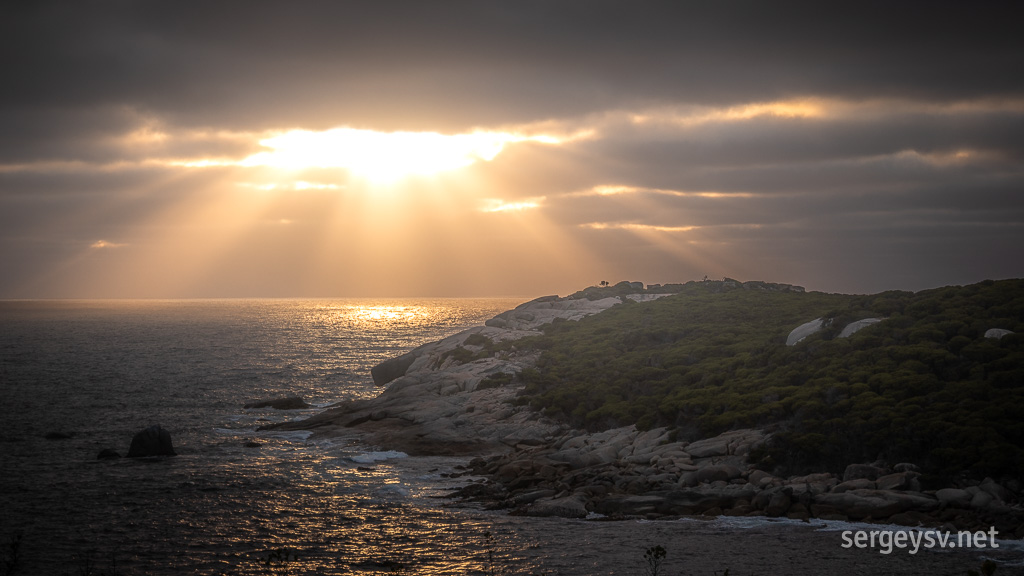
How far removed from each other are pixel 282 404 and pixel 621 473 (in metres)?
41.1

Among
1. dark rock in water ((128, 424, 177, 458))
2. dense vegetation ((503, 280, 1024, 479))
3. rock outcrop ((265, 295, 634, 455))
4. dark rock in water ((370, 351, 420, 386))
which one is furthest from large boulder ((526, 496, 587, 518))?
dark rock in water ((370, 351, 420, 386))

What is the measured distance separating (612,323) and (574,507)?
129ft

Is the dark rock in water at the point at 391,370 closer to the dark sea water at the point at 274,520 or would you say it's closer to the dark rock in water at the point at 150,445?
the dark sea water at the point at 274,520

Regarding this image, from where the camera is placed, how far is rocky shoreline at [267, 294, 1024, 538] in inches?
1036

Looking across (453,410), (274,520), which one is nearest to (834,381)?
(453,410)

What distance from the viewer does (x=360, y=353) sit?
12175 centimetres

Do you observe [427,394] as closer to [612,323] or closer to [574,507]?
[612,323]

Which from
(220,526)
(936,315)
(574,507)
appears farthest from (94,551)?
(936,315)

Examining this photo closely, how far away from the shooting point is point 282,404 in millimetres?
64688

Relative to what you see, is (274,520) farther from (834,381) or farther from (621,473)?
(834,381)

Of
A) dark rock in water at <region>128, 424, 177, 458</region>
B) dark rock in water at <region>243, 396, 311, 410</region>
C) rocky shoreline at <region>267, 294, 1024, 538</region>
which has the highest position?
rocky shoreline at <region>267, 294, 1024, 538</region>

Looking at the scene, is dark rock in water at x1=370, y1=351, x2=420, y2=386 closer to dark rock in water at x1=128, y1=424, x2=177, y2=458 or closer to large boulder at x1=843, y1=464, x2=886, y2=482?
dark rock in water at x1=128, y1=424, x2=177, y2=458

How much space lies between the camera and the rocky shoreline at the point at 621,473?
26312 mm

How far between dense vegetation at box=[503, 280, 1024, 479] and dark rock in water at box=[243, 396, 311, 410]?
2285 cm
